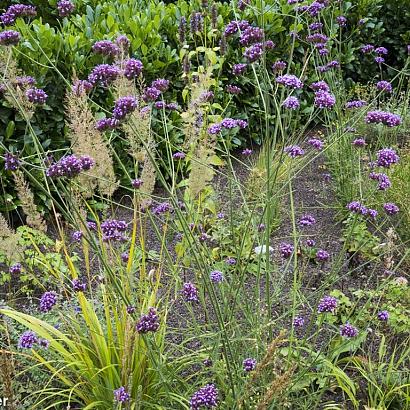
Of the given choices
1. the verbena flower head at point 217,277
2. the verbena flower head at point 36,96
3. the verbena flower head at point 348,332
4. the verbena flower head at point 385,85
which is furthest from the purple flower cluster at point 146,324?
the verbena flower head at point 385,85

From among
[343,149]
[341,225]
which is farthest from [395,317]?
[343,149]

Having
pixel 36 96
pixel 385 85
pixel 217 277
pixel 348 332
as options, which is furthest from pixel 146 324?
pixel 385 85

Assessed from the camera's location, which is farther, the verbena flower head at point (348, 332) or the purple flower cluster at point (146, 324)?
the verbena flower head at point (348, 332)

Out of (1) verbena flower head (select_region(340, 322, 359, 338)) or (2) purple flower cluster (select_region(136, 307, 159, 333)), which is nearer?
(2) purple flower cluster (select_region(136, 307, 159, 333))

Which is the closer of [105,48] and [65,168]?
[65,168]

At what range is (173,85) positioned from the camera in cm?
504

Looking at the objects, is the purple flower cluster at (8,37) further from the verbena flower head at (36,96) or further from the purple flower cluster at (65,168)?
the purple flower cluster at (65,168)

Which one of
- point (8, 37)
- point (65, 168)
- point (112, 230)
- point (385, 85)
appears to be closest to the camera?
point (65, 168)

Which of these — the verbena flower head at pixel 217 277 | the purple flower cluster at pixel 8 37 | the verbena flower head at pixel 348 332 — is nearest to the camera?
the purple flower cluster at pixel 8 37

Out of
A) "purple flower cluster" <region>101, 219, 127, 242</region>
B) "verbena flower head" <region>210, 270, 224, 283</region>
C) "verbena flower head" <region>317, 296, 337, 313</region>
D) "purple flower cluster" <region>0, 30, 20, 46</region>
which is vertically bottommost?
"verbena flower head" <region>317, 296, 337, 313</region>

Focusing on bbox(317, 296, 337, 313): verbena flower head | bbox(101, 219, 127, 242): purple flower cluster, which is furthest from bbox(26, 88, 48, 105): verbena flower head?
bbox(317, 296, 337, 313): verbena flower head

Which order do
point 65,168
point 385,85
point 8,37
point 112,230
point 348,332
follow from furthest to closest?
point 385,85
point 112,230
point 348,332
point 8,37
point 65,168

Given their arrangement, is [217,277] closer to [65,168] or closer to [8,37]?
[65,168]

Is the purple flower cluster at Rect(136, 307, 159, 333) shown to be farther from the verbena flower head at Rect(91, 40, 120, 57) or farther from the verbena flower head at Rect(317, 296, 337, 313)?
the verbena flower head at Rect(91, 40, 120, 57)
